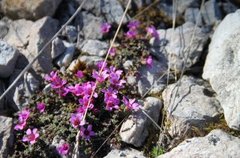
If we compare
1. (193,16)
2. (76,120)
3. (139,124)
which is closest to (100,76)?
(76,120)

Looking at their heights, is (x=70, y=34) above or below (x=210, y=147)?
above

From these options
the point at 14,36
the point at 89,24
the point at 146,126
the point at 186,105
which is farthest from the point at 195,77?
the point at 14,36

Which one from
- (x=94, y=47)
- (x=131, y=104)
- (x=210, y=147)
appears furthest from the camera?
(x=94, y=47)

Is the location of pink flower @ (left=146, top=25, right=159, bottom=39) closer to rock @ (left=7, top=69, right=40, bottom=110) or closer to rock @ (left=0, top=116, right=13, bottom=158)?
rock @ (left=7, top=69, right=40, bottom=110)

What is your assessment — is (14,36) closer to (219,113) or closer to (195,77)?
(195,77)

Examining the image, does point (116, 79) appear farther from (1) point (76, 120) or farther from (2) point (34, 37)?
(2) point (34, 37)

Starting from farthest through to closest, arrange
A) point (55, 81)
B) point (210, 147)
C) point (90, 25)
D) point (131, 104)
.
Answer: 1. point (90, 25)
2. point (55, 81)
3. point (131, 104)
4. point (210, 147)

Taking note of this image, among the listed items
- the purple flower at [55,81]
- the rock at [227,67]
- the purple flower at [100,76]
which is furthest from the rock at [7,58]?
the rock at [227,67]
